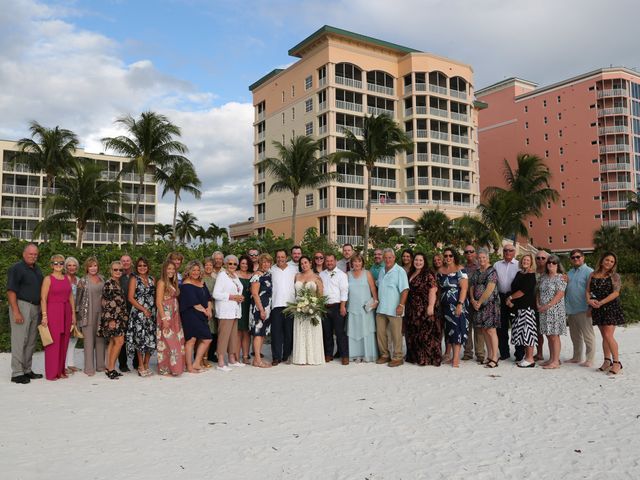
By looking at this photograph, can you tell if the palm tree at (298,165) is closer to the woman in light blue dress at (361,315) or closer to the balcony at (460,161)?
the balcony at (460,161)

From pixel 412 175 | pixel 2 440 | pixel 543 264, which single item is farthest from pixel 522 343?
pixel 412 175

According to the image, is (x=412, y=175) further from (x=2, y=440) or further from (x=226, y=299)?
(x=2, y=440)

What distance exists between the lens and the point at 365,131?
3353 cm

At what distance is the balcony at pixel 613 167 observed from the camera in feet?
197

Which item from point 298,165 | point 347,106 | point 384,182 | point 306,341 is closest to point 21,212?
Result: point 347,106

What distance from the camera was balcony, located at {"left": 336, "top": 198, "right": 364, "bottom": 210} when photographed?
46969 millimetres

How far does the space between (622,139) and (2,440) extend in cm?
6698

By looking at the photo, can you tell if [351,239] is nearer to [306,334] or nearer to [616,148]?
[616,148]

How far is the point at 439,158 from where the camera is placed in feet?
169

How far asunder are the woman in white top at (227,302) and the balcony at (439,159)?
44237mm

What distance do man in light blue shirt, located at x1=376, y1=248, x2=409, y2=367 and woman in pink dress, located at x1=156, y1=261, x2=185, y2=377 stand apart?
10.6 ft

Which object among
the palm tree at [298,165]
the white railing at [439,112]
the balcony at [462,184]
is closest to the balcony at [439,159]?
the balcony at [462,184]

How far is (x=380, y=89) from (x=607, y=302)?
44683 mm

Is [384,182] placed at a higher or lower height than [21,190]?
lower
